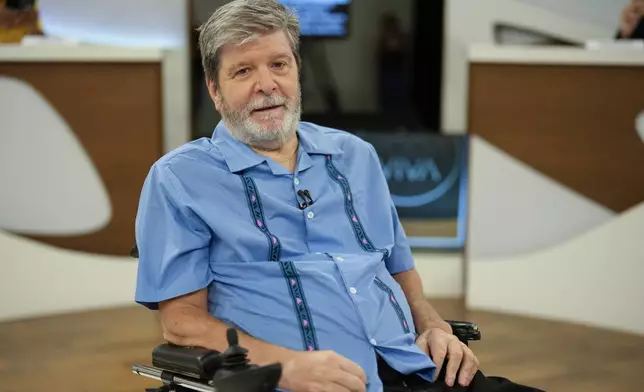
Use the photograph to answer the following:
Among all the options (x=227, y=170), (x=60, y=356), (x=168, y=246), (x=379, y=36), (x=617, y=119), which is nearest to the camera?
(x=168, y=246)

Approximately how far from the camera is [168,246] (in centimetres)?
197


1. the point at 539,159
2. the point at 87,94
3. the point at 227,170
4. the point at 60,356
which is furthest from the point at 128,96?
the point at 227,170

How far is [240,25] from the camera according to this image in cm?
205

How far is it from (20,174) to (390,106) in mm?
2029

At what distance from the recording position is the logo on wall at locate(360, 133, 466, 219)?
203 inches

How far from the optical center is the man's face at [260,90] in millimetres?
2080

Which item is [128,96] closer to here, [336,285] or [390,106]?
[390,106]

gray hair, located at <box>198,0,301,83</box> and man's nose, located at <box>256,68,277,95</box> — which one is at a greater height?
gray hair, located at <box>198,0,301,83</box>

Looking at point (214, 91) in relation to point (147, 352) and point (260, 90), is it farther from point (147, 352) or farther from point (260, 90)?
point (147, 352)

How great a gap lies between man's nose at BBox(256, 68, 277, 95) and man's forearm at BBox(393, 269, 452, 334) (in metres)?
0.57

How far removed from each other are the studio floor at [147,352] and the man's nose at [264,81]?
1.82 m

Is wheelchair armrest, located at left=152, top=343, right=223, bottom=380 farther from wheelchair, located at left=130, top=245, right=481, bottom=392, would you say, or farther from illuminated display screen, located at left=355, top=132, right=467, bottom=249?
illuminated display screen, located at left=355, top=132, right=467, bottom=249

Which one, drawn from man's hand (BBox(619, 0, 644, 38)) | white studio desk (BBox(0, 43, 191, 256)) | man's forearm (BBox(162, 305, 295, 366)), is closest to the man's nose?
man's forearm (BBox(162, 305, 295, 366))

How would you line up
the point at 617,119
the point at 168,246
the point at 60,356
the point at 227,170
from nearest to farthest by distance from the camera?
the point at 168,246 → the point at 227,170 → the point at 60,356 → the point at 617,119
